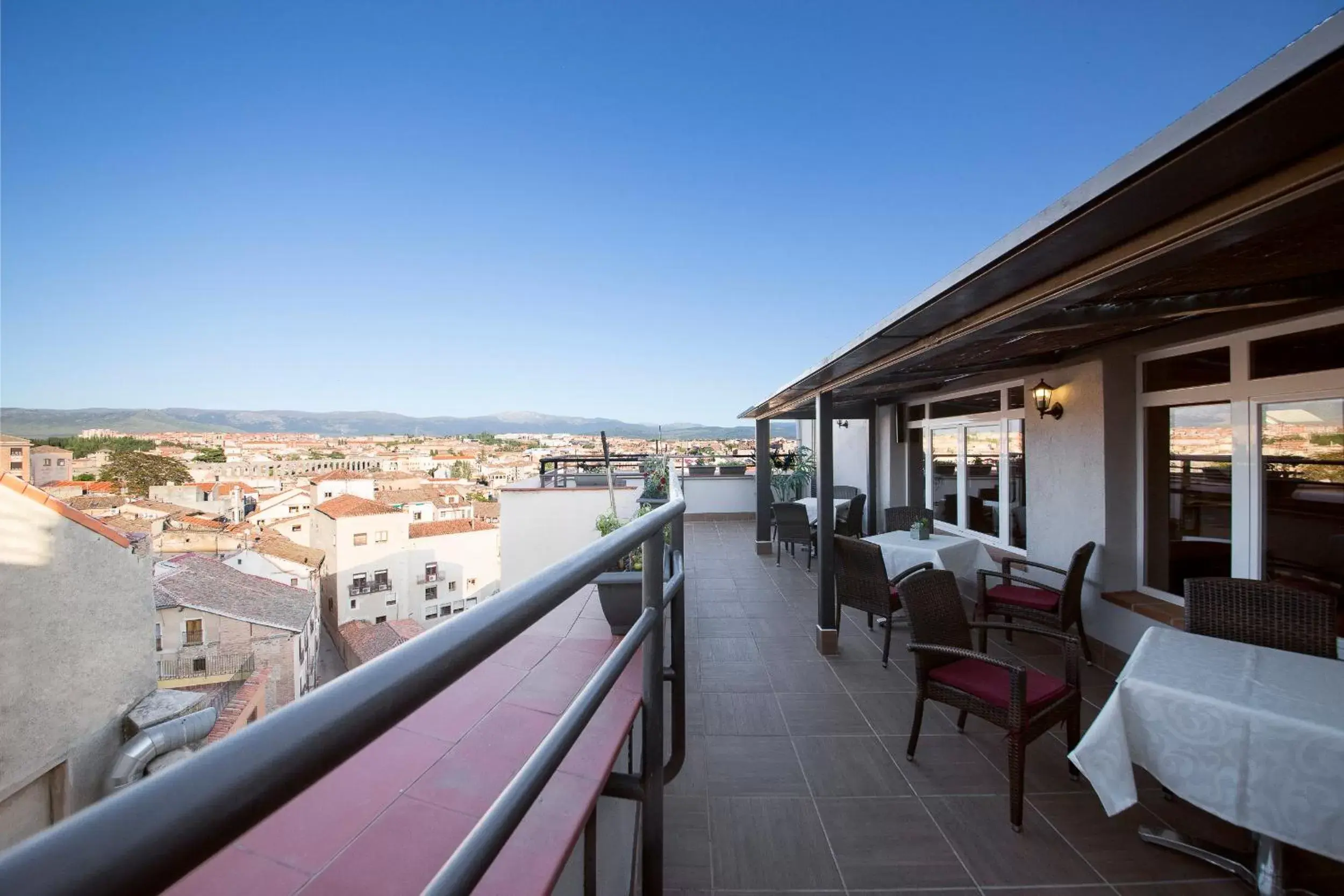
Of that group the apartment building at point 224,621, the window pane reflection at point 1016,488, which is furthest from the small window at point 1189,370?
the apartment building at point 224,621

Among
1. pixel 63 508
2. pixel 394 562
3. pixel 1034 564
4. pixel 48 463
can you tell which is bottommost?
pixel 394 562

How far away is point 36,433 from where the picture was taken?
11.6m

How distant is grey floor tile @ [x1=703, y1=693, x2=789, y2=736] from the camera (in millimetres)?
3279

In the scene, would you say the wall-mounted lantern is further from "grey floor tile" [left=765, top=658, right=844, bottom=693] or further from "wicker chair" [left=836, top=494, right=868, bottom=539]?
"grey floor tile" [left=765, top=658, right=844, bottom=693]

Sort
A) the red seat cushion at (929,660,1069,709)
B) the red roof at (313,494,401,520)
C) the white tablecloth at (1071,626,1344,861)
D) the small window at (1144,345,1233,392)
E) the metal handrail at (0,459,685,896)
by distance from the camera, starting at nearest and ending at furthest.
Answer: the metal handrail at (0,459,685,896), the white tablecloth at (1071,626,1344,861), the red seat cushion at (929,660,1069,709), the small window at (1144,345,1233,392), the red roof at (313,494,401,520)

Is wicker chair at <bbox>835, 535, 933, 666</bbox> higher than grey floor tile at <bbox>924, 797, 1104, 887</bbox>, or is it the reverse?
wicker chair at <bbox>835, 535, 933, 666</bbox>

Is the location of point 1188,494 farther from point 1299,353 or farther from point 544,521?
point 544,521

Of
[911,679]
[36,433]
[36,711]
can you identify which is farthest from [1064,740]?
[36,433]

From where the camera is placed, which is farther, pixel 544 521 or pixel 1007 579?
pixel 544 521

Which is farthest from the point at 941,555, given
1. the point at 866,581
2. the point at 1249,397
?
the point at 1249,397

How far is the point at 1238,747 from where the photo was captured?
2014 millimetres

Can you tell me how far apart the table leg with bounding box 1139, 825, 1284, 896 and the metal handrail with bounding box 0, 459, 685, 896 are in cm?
283

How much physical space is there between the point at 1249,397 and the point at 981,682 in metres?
2.72

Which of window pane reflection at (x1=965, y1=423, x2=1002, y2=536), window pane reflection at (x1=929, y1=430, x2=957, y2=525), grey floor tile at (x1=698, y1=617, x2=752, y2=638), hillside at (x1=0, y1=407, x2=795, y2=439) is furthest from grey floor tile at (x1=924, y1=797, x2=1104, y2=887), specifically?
hillside at (x1=0, y1=407, x2=795, y2=439)
